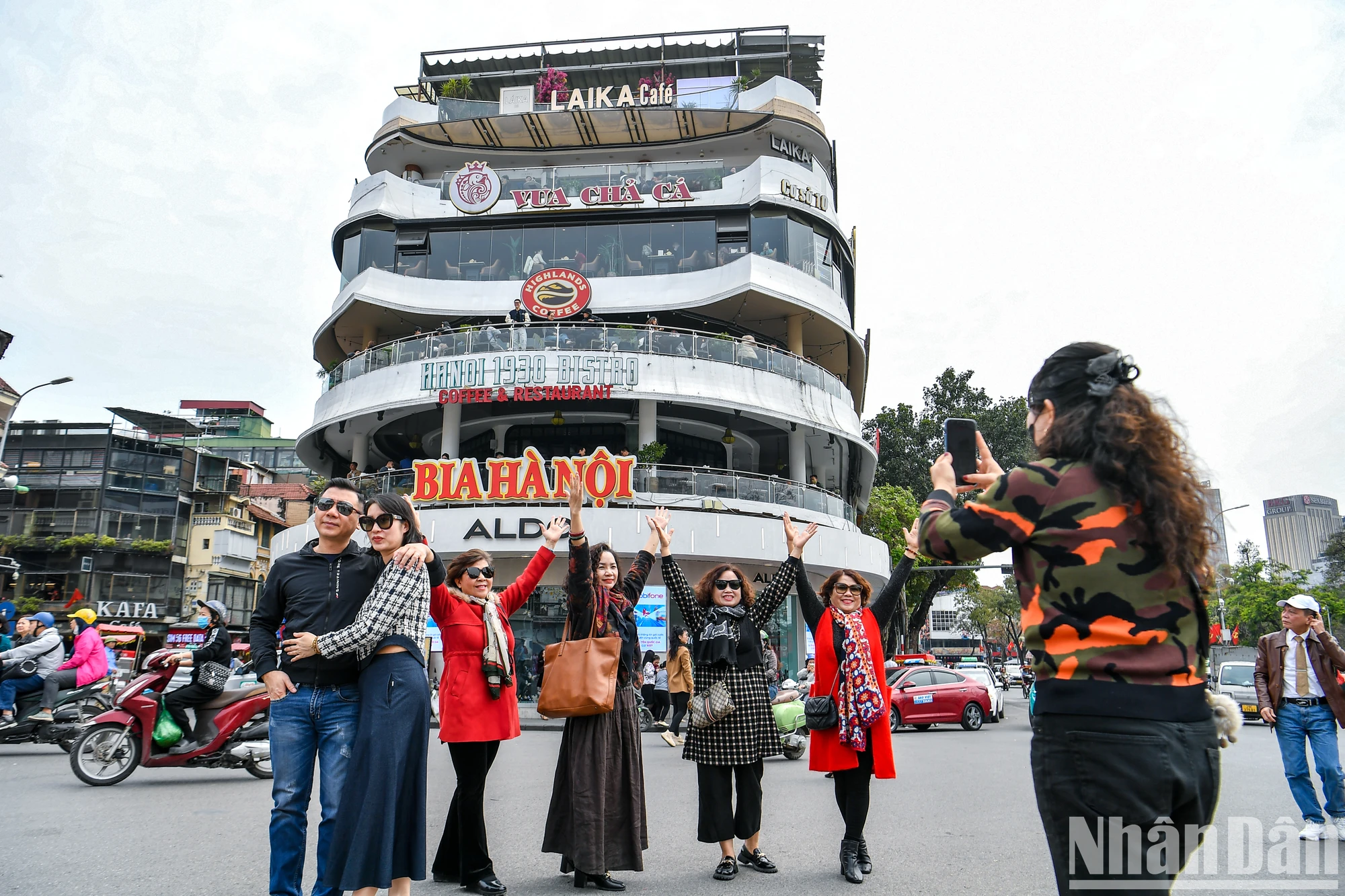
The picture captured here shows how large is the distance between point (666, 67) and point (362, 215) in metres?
14.3

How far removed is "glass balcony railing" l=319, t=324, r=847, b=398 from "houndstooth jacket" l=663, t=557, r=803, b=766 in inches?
767

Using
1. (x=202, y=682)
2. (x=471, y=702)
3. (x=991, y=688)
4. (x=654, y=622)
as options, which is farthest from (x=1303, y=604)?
(x=654, y=622)

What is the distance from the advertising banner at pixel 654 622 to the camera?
22516mm

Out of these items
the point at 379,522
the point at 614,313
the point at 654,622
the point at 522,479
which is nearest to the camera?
the point at 379,522

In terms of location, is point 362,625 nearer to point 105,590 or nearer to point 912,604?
point 912,604

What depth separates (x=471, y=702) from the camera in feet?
16.2

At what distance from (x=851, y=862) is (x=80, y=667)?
406 inches

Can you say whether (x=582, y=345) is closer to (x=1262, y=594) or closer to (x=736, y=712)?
(x=736, y=712)

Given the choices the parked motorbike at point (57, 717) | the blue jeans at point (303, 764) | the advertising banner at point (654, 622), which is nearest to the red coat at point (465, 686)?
the blue jeans at point (303, 764)

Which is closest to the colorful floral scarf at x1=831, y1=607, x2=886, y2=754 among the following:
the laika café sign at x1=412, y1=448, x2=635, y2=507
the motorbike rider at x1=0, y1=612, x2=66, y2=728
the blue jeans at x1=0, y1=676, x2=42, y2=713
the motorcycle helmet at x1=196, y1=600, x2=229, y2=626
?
the motorcycle helmet at x1=196, y1=600, x2=229, y2=626

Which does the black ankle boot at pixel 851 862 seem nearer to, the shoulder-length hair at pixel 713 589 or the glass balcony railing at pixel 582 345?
the shoulder-length hair at pixel 713 589

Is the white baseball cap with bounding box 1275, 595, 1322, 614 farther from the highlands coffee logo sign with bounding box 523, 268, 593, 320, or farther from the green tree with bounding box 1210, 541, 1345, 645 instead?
the green tree with bounding box 1210, 541, 1345, 645

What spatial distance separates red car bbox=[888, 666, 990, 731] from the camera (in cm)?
1859

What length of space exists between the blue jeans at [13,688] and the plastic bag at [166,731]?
2954 mm
